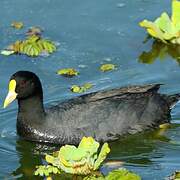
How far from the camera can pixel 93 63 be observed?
9.33 metres

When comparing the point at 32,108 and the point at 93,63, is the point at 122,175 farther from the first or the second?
the point at 93,63

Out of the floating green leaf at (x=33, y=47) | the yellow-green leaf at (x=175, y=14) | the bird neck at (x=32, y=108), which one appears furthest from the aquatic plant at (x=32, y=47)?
the bird neck at (x=32, y=108)

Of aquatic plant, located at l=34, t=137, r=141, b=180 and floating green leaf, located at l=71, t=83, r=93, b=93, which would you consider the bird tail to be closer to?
floating green leaf, located at l=71, t=83, r=93, b=93

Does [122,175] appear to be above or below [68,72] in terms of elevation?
below

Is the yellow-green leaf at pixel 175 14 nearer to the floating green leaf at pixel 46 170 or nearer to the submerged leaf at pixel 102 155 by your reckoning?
the submerged leaf at pixel 102 155

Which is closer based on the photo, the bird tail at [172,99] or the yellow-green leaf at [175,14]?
the bird tail at [172,99]

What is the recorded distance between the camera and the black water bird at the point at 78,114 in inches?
305

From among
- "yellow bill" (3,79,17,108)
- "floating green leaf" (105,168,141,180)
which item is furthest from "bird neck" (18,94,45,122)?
"floating green leaf" (105,168,141,180)

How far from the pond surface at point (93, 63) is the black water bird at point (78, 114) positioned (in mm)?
140

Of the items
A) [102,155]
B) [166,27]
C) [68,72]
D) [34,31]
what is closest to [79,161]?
[102,155]

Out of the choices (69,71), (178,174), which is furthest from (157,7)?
(178,174)

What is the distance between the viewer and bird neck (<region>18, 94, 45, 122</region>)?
7.88m

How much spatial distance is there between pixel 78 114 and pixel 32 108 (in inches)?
20.2

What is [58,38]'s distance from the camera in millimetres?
10055
